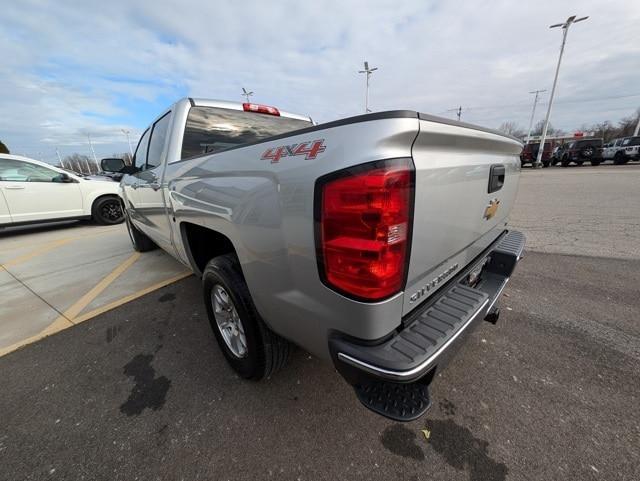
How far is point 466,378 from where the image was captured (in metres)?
2.08

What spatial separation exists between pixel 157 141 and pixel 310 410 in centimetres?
326

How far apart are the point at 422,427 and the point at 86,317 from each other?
3.47 meters

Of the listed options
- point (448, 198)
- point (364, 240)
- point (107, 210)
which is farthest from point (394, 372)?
point (107, 210)

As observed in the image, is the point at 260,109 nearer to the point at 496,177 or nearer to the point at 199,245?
the point at 199,245

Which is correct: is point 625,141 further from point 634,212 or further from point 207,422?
point 207,422

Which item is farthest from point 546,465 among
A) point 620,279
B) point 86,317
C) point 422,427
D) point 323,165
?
point 86,317

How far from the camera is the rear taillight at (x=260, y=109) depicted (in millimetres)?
3039

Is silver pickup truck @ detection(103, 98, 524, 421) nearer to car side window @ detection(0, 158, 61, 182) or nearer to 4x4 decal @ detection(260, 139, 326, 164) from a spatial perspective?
4x4 decal @ detection(260, 139, 326, 164)

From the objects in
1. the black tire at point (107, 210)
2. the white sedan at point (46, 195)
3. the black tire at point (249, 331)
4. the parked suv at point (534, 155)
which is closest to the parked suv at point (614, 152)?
the parked suv at point (534, 155)

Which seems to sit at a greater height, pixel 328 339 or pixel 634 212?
pixel 328 339

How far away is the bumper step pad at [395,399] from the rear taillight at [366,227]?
45cm

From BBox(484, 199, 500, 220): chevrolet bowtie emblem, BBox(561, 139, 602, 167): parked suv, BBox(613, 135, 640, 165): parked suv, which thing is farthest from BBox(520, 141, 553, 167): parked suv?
BBox(484, 199, 500, 220): chevrolet bowtie emblem

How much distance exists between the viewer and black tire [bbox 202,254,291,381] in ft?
5.84

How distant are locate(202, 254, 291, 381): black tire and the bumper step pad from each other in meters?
0.75
